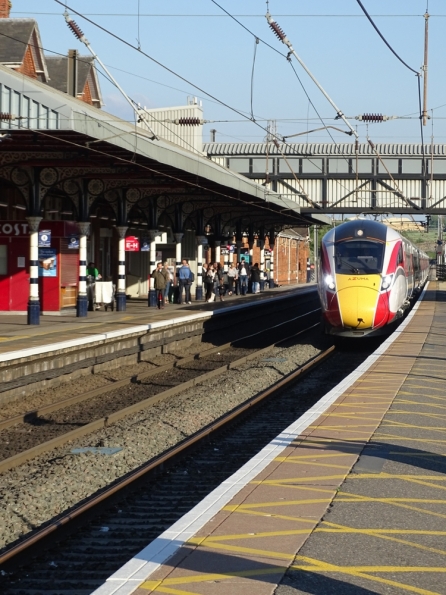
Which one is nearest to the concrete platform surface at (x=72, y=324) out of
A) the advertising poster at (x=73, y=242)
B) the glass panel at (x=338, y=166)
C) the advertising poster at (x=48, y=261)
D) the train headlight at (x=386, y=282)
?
the advertising poster at (x=48, y=261)

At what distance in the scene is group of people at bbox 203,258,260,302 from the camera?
42219 millimetres

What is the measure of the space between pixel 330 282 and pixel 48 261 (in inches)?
363

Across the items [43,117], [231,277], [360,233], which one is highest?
[43,117]

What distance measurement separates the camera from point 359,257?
77.9ft

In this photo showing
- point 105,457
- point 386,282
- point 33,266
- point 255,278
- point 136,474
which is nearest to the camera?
point 136,474

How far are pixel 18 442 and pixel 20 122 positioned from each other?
44.9 feet

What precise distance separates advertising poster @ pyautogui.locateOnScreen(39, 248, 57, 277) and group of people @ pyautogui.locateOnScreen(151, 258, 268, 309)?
6018 millimetres

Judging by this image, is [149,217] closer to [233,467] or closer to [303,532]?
[233,467]

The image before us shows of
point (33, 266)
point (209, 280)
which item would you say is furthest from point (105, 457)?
point (209, 280)

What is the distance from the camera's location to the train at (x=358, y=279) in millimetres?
23312

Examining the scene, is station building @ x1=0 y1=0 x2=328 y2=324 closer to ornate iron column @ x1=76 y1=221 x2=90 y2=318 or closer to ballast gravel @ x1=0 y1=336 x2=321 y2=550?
Result: ornate iron column @ x1=76 y1=221 x2=90 y2=318

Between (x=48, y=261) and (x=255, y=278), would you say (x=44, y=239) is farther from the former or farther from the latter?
(x=255, y=278)

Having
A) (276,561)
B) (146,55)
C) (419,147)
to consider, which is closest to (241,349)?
(146,55)

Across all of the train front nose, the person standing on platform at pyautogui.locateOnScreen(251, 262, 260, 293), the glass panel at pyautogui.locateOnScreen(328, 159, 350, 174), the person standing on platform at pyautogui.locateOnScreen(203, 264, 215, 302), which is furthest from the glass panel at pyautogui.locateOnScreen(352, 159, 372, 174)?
the train front nose
